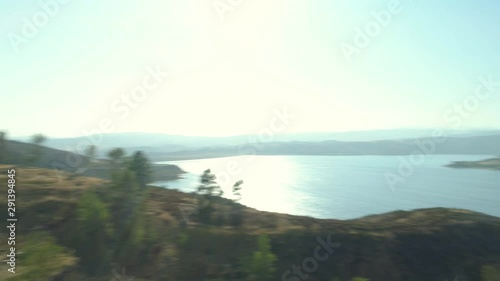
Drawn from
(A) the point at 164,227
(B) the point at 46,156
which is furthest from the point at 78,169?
(A) the point at 164,227

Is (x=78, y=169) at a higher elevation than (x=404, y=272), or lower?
higher

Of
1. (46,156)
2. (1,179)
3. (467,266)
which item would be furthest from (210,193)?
(46,156)

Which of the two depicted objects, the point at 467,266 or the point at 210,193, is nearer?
the point at 467,266

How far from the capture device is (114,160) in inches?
4296

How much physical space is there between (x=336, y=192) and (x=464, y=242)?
11490cm

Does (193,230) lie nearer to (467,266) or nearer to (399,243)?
(399,243)

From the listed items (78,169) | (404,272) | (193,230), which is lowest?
(404,272)

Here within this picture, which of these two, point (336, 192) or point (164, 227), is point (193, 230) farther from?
point (336, 192)

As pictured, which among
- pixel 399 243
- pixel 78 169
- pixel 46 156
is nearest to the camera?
pixel 399 243

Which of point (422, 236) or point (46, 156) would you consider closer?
point (422, 236)

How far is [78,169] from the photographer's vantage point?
15862 centimetres

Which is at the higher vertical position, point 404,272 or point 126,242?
point 126,242

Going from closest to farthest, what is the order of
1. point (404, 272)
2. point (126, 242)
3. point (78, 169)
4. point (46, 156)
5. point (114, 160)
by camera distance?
1. point (126, 242)
2. point (404, 272)
3. point (114, 160)
4. point (78, 169)
5. point (46, 156)

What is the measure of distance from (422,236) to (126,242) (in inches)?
2516
